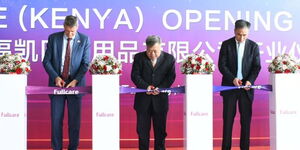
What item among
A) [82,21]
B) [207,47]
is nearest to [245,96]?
[207,47]

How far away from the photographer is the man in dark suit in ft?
16.9

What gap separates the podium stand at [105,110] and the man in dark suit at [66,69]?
1.47 feet

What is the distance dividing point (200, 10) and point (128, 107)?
1587mm

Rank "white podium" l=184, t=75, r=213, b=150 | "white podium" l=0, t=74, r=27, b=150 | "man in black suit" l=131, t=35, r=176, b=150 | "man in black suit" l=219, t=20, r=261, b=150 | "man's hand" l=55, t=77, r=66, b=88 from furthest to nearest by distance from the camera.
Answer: "man in black suit" l=219, t=20, r=261, b=150 < "man in black suit" l=131, t=35, r=176, b=150 < "man's hand" l=55, t=77, r=66, b=88 < "white podium" l=184, t=75, r=213, b=150 < "white podium" l=0, t=74, r=27, b=150

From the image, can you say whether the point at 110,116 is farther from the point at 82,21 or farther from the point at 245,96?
the point at 82,21

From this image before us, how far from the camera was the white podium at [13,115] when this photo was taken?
4.71m

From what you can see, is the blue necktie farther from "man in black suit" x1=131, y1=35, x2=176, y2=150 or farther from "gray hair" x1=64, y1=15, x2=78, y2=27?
"gray hair" x1=64, y1=15, x2=78, y2=27

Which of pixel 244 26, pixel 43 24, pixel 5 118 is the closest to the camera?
pixel 5 118

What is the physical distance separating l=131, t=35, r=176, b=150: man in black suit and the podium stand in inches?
16.3

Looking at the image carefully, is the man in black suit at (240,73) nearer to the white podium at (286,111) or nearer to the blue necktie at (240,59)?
the blue necktie at (240,59)

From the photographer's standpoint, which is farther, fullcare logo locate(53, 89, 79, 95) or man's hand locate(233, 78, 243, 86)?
man's hand locate(233, 78, 243, 86)

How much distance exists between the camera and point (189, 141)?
486 centimetres

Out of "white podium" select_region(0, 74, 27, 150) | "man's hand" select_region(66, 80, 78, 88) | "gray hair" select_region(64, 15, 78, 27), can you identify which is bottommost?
"white podium" select_region(0, 74, 27, 150)

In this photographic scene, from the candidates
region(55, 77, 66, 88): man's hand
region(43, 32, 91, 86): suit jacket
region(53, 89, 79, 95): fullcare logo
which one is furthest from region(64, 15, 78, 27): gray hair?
region(53, 89, 79, 95): fullcare logo
